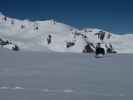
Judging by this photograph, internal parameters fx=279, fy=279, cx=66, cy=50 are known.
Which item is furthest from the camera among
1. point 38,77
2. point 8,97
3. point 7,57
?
point 7,57

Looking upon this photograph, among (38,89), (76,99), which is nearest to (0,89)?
(38,89)

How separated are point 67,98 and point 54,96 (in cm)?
38

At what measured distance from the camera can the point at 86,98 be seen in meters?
7.02

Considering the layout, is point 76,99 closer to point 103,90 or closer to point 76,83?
point 103,90

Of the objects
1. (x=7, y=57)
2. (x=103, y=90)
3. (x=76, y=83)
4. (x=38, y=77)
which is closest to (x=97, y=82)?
(x=76, y=83)

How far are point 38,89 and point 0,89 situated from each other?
1.07 m

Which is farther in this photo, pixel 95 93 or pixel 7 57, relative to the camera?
pixel 7 57

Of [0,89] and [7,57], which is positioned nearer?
[0,89]

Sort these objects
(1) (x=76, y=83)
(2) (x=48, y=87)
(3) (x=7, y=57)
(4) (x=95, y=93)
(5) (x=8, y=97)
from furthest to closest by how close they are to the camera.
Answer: (3) (x=7, y=57) → (1) (x=76, y=83) → (2) (x=48, y=87) → (4) (x=95, y=93) → (5) (x=8, y=97)

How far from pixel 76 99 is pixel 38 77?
368cm

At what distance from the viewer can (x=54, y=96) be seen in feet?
23.4

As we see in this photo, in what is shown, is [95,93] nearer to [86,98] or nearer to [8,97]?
[86,98]

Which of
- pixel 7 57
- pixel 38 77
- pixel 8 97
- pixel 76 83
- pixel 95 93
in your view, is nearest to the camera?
pixel 8 97

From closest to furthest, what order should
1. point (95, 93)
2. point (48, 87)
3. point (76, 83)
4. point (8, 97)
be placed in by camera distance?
point (8, 97), point (95, 93), point (48, 87), point (76, 83)
